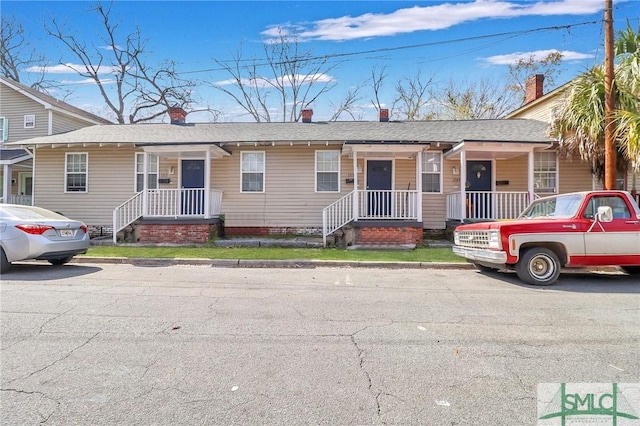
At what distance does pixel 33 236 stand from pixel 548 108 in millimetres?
17491

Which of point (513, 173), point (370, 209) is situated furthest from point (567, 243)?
point (513, 173)

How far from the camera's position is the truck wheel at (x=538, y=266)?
6.77 meters

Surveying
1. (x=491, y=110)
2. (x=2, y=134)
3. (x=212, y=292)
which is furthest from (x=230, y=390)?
(x=491, y=110)


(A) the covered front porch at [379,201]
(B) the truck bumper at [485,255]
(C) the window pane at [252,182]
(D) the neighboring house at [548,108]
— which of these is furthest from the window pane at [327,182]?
(D) the neighboring house at [548,108]

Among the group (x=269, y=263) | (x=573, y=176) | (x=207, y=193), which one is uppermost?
(x=573, y=176)

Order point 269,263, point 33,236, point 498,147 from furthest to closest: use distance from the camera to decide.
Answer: point 498,147 → point 269,263 → point 33,236

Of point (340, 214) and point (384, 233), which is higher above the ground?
point (340, 214)

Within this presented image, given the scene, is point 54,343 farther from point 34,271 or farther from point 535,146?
point 535,146

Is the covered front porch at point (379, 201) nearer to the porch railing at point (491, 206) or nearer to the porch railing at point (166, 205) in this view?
the porch railing at point (491, 206)

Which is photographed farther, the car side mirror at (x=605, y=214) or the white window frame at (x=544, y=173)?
the white window frame at (x=544, y=173)

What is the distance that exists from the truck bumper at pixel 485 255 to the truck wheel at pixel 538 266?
0.39 metres

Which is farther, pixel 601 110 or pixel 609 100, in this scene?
pixel 601 110

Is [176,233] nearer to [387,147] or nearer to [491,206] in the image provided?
[387,147]

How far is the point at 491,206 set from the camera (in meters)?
13.0
